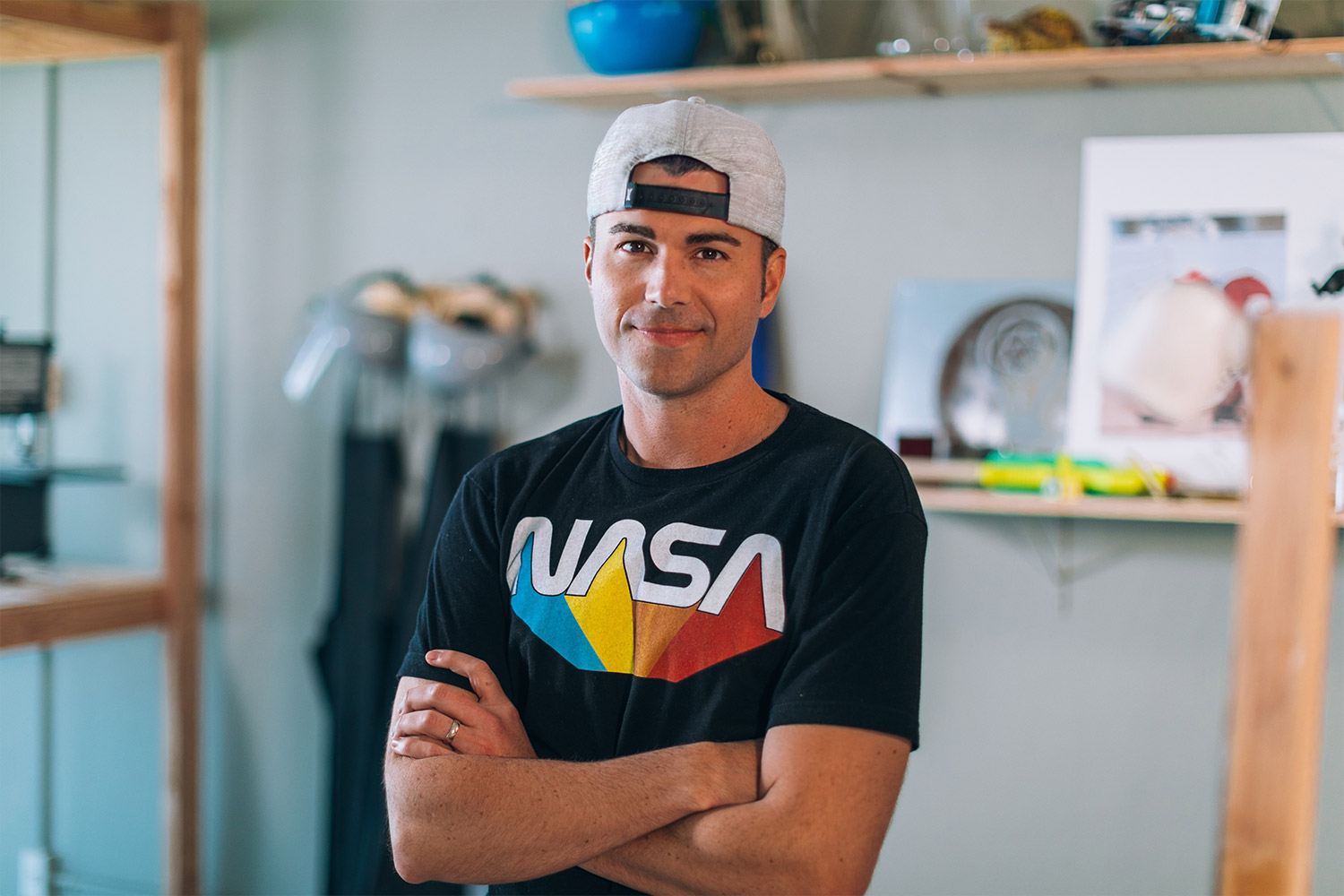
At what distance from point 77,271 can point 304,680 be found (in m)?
1.19

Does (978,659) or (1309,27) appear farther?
(978,659)

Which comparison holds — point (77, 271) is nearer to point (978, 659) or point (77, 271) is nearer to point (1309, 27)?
point (978, 659)

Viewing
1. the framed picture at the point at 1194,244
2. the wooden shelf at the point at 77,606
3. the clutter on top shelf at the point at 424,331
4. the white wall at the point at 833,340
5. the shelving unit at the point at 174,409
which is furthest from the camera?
the shelving unit at the point at 174,409

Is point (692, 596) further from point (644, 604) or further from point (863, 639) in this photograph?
point (863, 639)

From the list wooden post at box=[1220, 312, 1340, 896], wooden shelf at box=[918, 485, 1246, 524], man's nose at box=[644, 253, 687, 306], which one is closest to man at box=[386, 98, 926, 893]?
man's nose at box=[644, 253, 687, 306]

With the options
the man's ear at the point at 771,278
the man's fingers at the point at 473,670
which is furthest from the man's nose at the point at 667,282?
the man's fingers at the point at 473,670

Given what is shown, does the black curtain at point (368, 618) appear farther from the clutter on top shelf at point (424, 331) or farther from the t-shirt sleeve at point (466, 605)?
the t-shirt sleeve at point (466, 605)

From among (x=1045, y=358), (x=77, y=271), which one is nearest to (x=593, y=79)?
(x=1045, y=358)

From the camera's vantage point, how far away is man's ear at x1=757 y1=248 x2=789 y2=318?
1380mm

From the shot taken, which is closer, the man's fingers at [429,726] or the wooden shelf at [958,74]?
the man's fingers at [429,726]

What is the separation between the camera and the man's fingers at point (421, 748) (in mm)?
1288

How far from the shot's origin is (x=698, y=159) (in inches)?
51.5

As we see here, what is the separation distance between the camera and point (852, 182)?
99.4 inches

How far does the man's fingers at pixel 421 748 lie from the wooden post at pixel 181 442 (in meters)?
1.79
